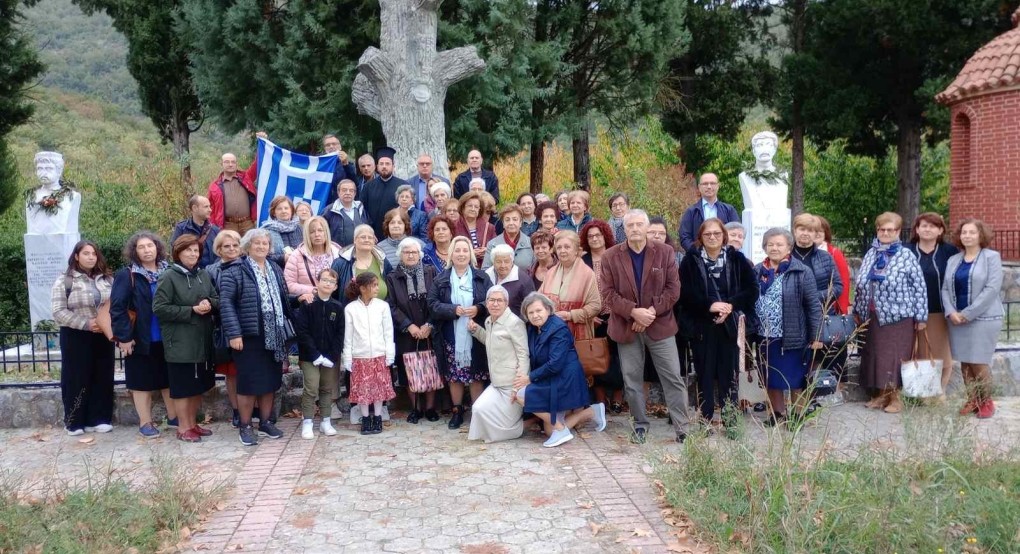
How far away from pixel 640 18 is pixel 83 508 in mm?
15042

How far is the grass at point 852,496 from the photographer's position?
15.2 feet

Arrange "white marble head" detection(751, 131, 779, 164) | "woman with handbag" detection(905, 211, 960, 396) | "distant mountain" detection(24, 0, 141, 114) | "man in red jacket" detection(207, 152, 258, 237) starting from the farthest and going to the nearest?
"distant mountain" detection(24, 0, 141, 114)
"white marble head" detection(751, 131, 779, 164)
"man in red jacket" detection(207, 152, 258, 237)
"woman with handbag" detection(905, 211, 960, 396)

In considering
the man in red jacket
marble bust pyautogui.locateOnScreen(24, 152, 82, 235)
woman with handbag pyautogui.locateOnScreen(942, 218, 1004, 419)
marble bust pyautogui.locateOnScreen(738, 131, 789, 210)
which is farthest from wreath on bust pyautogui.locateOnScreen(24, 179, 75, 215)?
woman with handbag pyautogui.locateOnScreen(942, 218, 1004, 419)

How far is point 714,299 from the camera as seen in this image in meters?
7.07

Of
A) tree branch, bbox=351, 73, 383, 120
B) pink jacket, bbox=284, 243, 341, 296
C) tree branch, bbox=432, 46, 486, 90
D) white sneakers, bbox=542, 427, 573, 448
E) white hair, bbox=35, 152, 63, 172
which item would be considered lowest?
white sneakers, bbox=542, 427, 573, 448

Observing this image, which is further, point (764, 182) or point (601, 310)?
point (764, 182)

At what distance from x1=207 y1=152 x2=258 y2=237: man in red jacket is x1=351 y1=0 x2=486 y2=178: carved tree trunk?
2.31 metres

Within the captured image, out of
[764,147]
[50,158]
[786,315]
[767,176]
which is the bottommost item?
[786,315]

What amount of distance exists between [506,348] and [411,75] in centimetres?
579

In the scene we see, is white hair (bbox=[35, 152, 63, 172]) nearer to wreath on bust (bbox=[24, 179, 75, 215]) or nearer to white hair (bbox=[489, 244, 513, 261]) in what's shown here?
wreath on bust (bbox=[24, 179, 75, 215])

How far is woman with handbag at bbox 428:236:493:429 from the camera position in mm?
7637

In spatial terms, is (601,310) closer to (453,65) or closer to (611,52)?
(453,65)

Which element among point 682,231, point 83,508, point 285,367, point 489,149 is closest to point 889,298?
point 682,231

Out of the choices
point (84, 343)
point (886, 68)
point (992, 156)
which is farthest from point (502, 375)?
point (886, 68)
